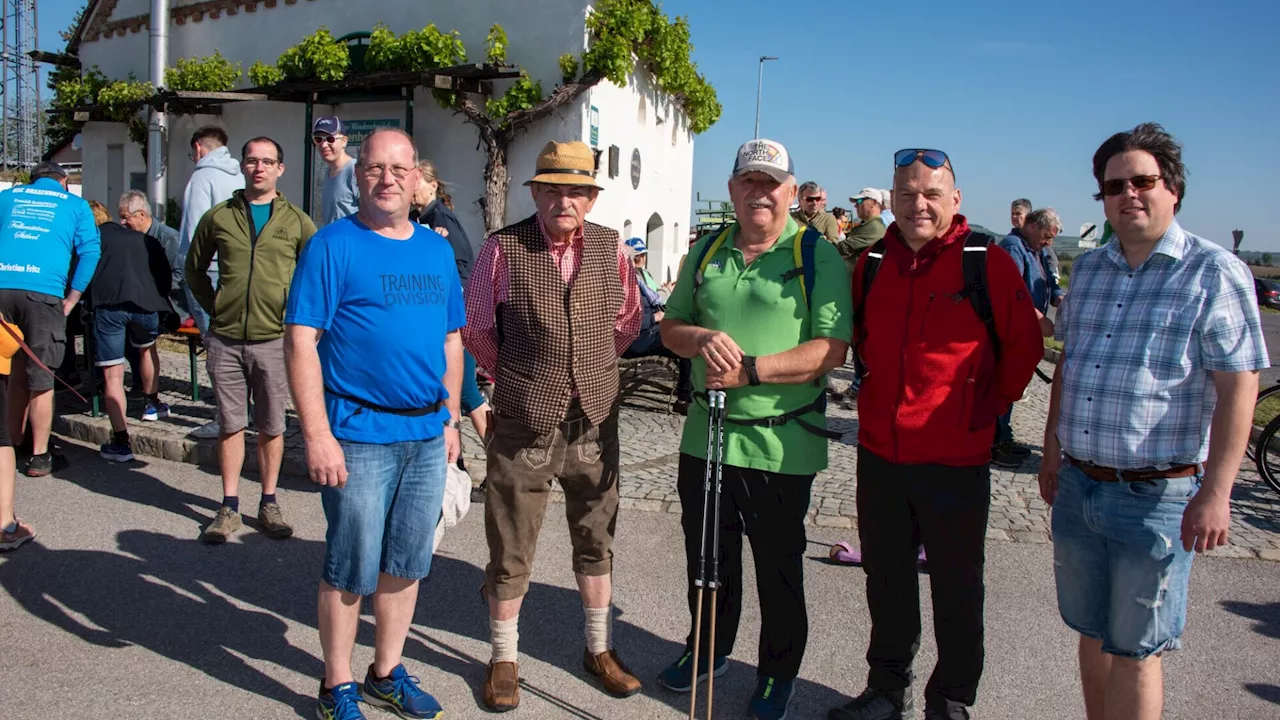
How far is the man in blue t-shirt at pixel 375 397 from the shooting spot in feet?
9.61

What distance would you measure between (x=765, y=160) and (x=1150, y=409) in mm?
1418

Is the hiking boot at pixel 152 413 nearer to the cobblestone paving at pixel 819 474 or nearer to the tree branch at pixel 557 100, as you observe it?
the cobblestone paving at pixel 819 474

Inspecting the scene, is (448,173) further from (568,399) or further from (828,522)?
(568,399)

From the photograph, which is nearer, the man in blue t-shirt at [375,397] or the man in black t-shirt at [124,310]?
the man in blue t-shirt at [375,397]

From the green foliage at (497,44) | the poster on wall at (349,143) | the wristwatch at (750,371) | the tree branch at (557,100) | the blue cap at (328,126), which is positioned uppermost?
the green foliage at (497,44)

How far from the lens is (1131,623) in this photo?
2.57 m

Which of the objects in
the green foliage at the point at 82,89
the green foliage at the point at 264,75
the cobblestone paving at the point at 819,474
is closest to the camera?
the cobblestone paving at the point at 819,474

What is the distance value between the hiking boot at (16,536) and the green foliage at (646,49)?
26.2 ft

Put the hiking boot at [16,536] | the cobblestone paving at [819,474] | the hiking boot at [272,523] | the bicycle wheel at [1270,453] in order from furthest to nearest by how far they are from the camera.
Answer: the bicycle wheel at [1270,453], the cobblestone paving at [819,474], the hiking boot at [272,523], the hiking boot at [16,536]

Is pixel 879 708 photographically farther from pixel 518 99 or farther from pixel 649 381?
pixel 518 99

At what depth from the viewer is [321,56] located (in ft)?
39.0

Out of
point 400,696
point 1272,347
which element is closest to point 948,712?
point 400,696

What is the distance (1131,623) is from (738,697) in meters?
1.45

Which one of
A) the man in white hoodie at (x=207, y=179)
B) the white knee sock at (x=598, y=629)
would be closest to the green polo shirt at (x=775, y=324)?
the white knee sock at (x=598, y=629)
